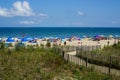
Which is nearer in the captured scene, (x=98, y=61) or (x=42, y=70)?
(x=42, y=70)

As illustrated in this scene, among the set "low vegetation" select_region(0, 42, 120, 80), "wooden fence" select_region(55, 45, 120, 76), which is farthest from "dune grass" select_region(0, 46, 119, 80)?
"wooden fence" select_region(55, 45, 120, 76)

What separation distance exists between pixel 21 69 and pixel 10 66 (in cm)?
66

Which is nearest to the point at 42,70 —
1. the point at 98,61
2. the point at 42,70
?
the point at 42,70

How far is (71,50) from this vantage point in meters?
28.4

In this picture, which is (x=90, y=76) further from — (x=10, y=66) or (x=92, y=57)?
(x=92, y=57)

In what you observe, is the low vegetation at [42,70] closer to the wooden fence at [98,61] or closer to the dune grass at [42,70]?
the dune grass at [42,70]

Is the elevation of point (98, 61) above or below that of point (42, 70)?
below

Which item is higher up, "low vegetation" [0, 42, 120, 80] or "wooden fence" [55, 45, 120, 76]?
"low vegetation" [0, 42, 120, 80]

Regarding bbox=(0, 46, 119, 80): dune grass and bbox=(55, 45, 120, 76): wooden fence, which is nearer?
bbox=(0, 46, 119, 80): dune grass

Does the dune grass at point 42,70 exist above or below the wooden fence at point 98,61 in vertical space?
above

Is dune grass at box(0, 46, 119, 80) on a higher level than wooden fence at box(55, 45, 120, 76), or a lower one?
higher

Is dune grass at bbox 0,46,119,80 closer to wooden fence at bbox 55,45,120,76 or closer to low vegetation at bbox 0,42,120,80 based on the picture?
low vegetation at bbox 0,42,120,80

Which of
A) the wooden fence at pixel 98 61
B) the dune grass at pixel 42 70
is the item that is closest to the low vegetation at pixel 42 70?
the dune grass at pixel 42 70

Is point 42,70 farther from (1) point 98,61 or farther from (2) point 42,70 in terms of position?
(1) point 98,61
